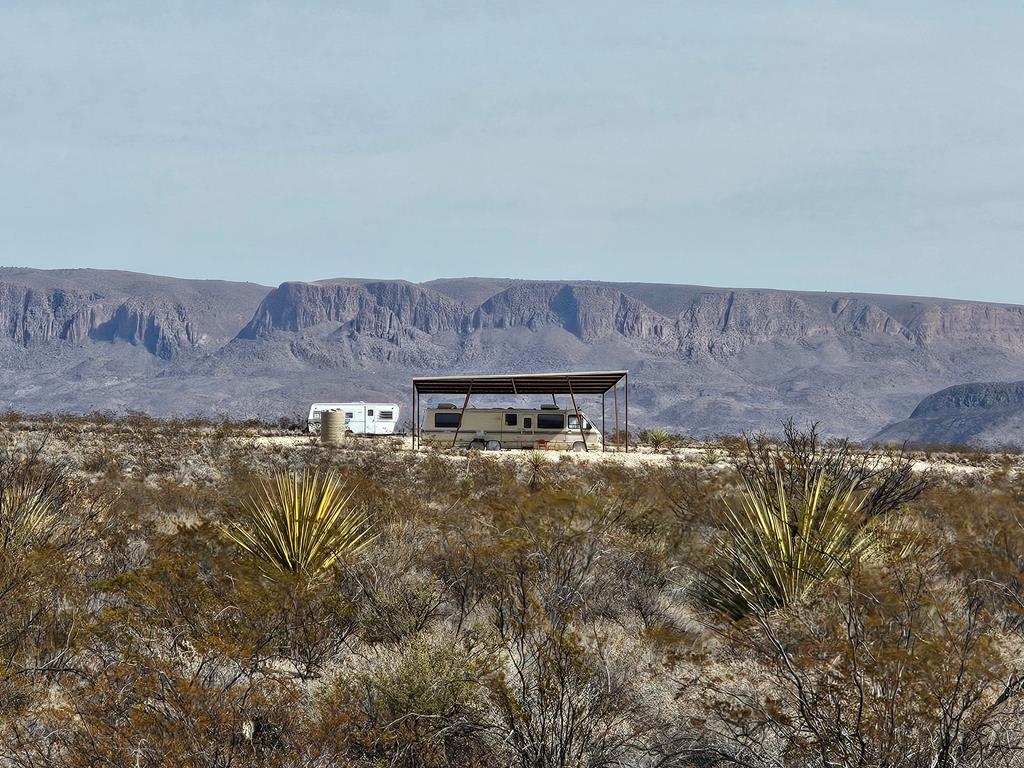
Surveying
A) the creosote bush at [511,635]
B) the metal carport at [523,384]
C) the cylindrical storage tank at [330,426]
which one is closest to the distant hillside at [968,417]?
the metal carport at [523,384]

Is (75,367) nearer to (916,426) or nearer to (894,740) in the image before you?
(916,426)

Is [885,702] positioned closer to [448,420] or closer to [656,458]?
[656,458]

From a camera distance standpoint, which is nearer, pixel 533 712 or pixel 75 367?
pixel 533 712

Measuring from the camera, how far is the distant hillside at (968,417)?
119 m

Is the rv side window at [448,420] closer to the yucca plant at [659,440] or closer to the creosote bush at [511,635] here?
the yucca plant at [659,440]

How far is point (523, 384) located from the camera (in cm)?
3641

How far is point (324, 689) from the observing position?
5773 mm

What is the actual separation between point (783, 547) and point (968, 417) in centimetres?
13316

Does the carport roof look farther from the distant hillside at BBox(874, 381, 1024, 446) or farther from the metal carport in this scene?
the distant hillside at BBox(874, 381, 1024, 446)

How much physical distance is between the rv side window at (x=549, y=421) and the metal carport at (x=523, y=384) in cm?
75

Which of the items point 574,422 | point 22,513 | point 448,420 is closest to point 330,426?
point 448,420

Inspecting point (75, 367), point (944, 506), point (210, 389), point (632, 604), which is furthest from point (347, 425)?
point (75, 367)

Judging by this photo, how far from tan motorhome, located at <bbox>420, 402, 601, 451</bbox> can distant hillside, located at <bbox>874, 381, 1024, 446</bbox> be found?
89445mm

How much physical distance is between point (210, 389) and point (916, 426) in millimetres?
111119
